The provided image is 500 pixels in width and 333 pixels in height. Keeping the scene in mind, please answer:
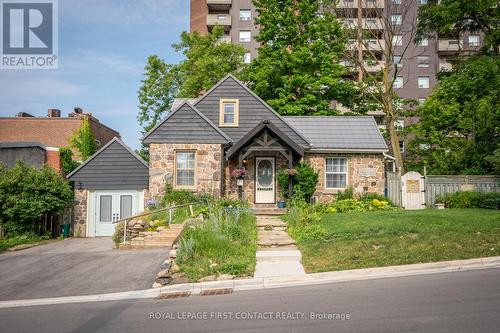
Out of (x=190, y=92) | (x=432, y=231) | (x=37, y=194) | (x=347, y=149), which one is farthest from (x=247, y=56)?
(x=432, y=231)

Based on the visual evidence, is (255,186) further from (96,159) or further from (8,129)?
(8,129)

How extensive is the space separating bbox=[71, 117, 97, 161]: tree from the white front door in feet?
37.0

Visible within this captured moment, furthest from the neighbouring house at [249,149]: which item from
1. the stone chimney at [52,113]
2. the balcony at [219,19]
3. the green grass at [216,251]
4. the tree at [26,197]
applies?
the balcony at [219,19]

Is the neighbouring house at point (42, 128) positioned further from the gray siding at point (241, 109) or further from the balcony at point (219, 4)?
the balcony at point (219, 4)

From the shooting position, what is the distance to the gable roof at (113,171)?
67.2 feet

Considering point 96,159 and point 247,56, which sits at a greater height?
point 247,56

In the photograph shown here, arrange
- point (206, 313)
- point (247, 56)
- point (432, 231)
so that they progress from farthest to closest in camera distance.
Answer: point (247, 56), point (432, 231), point (206, 313)

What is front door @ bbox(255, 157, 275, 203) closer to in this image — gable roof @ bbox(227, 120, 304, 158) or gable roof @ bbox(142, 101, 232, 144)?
gable roof @ bbox(227, 120, 304, 158)

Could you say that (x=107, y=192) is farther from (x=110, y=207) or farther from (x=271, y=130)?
(x=271, y=130)

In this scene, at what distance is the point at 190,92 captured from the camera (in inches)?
1314

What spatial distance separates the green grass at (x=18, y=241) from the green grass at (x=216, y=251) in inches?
341

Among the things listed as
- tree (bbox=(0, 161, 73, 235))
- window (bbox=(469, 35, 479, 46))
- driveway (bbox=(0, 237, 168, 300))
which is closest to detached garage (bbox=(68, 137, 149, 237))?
tree (bbox=(0, 161, 73, 235))

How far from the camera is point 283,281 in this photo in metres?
8.27

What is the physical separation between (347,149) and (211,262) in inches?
495
